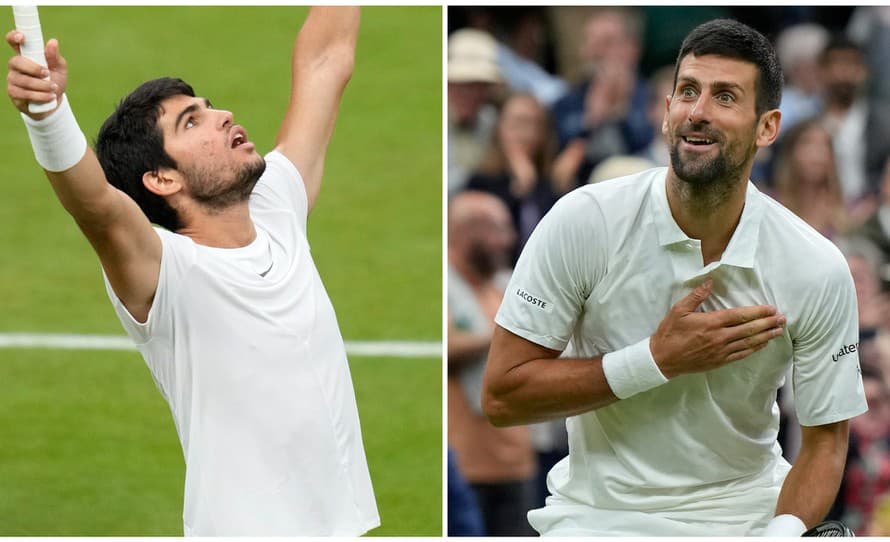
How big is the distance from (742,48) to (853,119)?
4.22 m

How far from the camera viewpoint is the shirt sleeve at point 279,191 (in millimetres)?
4438

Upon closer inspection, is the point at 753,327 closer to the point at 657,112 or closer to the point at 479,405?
the point at 479,405

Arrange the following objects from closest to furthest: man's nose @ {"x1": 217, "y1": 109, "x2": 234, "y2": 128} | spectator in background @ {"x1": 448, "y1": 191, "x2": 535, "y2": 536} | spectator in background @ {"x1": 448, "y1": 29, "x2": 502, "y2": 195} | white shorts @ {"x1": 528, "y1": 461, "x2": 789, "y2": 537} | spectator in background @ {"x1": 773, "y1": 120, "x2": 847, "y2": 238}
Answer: man's nose @ {"x1": 217, "y1": 109, "x2": 234, "y2": 128}, white shorts @ {"x1": 528, "y1": 461, "x2": 789, "y2": 537}, spectator in background @ {"x1": 448, "y1": 191, "x2": 535, "y2": 536}, spectator in background @ {"x1": 448, "y1": 29, "x2": 502, "y2": 195}, spectator in background @ {"x1": 773, "y1": 120, "x2": 847, "y2": 238}

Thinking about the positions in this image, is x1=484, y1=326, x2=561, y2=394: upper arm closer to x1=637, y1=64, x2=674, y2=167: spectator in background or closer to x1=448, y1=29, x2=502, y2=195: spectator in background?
x1=448, y1=29, x2=502, y2=195: spectator in background

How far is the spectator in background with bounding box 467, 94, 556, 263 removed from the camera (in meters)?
6.93

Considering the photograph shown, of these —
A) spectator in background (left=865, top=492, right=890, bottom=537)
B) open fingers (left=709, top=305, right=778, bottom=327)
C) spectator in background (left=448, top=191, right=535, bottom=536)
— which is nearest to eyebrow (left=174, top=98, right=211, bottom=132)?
open fingers (left=709, top=305, right=778, bottom=327)

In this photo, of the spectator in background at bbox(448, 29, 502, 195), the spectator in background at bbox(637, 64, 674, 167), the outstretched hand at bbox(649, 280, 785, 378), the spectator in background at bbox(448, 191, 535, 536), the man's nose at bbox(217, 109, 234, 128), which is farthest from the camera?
the spectator in background at bbox(637, 64, 674, 167)

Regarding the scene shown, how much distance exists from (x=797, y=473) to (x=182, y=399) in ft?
6.00

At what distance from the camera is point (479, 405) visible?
240 inches

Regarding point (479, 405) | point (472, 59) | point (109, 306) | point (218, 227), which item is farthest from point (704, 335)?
point (109, 306)

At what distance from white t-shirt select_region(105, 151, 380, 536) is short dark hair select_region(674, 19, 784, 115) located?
132 cm

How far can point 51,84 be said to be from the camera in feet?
11.4

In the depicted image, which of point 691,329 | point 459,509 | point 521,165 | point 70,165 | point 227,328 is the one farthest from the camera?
point 521,165

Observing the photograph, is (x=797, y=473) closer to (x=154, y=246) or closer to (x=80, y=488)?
(x=154, y=246)
